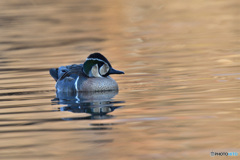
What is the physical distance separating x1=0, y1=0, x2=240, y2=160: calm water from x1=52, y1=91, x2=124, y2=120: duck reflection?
18 millimetres

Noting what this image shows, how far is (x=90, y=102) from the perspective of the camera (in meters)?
11.8

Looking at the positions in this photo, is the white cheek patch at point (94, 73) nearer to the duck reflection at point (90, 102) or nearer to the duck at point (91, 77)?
the duck at point (91, 77)

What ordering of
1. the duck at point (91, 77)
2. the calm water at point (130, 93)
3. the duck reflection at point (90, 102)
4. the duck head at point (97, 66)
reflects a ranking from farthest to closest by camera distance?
the duck head at point (97, 66), the duck at point (91, 77), the duck reflection at point (90, 102), the calm water at point (130, 93)

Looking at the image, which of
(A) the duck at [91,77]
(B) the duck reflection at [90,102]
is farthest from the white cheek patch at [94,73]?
(B) the duck reflection at [90,102]

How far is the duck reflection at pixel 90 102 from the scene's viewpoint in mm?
10766

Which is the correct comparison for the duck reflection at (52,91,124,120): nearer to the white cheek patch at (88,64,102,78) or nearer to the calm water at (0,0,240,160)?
the calm water at (0,0,240,160)

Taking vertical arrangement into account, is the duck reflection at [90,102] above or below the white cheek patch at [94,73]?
below

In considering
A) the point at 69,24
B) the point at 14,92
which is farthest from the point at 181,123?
the point at 69,24

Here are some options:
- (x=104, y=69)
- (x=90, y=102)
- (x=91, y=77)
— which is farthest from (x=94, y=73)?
(x=90, y=102)

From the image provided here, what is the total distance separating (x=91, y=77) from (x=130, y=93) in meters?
1.10

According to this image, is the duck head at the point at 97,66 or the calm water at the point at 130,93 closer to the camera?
the calm water at the point at 130,93

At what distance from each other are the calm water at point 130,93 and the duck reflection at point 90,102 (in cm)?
2

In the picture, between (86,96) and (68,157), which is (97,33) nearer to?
(86,96)

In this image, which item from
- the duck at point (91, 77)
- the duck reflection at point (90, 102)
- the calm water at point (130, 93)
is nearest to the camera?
the calm water at point (130, 93)
